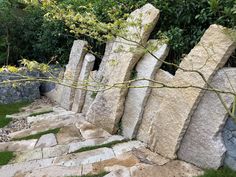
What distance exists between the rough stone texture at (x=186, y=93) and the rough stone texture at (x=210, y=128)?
0.09m

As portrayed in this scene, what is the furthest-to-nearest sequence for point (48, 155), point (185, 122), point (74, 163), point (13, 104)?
point (13, 104)
point (48, 155)
point (74, 163)
point (185, 122)

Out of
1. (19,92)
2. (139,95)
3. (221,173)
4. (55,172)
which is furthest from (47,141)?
(19,92)

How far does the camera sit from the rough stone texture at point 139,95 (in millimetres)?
5230

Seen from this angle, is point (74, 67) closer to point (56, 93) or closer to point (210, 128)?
point (56, 93)

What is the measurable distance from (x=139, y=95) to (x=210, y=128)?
1508 mm

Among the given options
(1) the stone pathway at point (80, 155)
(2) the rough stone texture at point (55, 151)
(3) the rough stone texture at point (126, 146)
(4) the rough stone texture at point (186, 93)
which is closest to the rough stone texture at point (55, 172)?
(1) the stone pathway at point (80, 155)

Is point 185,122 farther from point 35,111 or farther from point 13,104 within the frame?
point 13,104

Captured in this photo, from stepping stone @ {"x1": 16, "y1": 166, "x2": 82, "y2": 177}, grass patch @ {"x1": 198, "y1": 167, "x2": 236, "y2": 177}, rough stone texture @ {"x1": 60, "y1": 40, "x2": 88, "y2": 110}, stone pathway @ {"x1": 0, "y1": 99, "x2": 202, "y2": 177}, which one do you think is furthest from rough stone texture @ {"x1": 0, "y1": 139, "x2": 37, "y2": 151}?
grass patch @ {"x1": 198, "y1": 167, "x2": 236, "y2": 177}

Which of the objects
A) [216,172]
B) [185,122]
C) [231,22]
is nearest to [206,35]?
[231,22]

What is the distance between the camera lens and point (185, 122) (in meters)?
4.51

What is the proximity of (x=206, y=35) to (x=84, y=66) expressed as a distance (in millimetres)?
3716

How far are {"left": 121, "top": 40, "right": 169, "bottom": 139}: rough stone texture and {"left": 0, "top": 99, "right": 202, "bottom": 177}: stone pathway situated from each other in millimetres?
256

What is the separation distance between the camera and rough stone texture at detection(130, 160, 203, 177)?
14.0 ft

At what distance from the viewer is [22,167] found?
5.01 m
